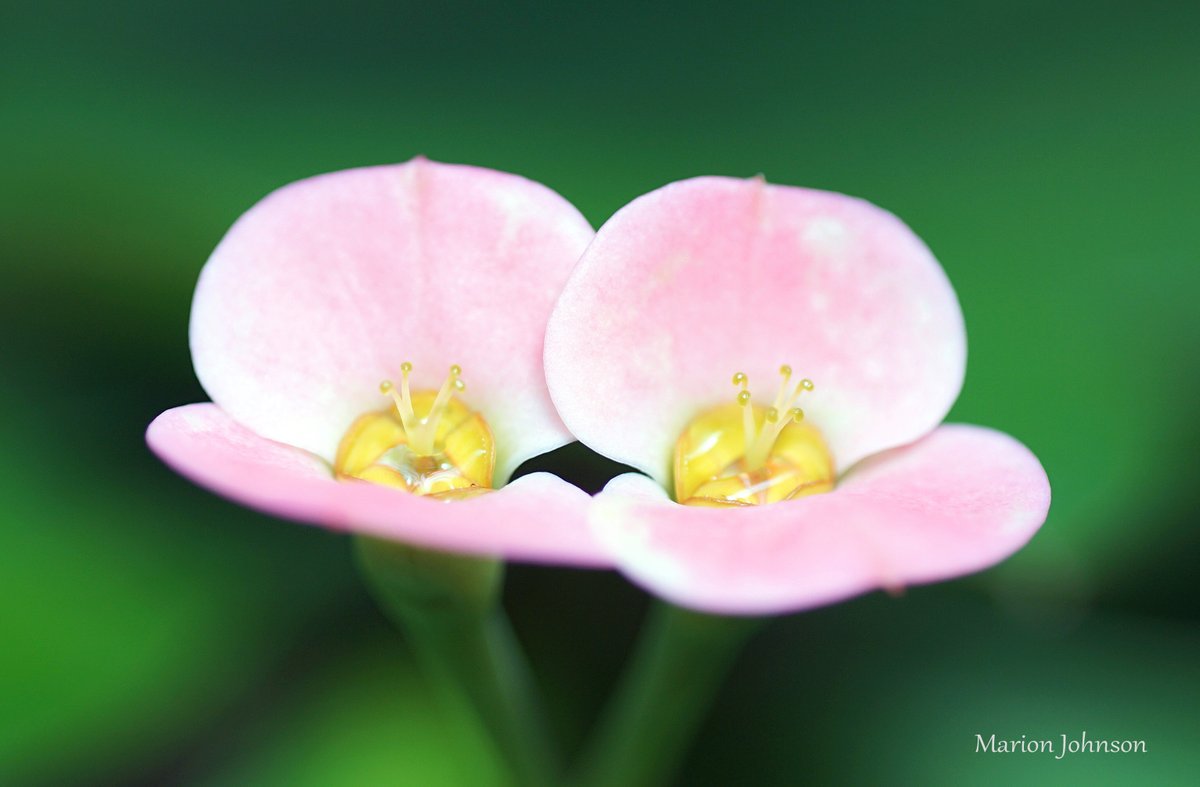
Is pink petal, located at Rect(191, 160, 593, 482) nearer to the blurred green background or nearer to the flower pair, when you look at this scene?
the flower pair

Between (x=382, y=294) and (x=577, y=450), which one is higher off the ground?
(x=382, y=294)

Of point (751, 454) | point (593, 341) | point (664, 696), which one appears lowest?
point (664, 696)

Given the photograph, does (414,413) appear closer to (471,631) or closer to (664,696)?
(471,631)

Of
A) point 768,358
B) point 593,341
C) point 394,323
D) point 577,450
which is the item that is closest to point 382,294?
point 394,323

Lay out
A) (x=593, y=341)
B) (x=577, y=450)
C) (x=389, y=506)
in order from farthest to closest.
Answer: (x=577, y=450) < (x=593, y=341) < (x=389, y=506)

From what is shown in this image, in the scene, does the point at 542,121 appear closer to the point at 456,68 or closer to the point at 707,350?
the point at 456,68

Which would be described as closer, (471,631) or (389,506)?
(389,506)

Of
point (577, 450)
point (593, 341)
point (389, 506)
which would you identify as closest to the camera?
point (389, 506)

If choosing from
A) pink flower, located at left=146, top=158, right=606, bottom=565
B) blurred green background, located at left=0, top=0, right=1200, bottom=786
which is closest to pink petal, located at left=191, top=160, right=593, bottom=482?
pink flower, located at left=146, top=158, right=606, bottom=565

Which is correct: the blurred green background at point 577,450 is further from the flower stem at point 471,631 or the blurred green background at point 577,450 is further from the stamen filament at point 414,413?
the stamen filament at point 414,413

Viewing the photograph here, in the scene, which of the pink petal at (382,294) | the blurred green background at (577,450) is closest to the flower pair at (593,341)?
the pink petal at (382,294)
